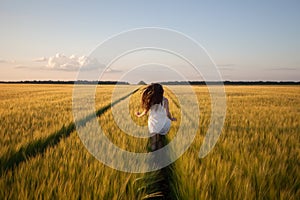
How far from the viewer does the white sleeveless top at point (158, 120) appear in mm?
4461

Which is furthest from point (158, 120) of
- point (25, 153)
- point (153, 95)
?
point (25, 153)

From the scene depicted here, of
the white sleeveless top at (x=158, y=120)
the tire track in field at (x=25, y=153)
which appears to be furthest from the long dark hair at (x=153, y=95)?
the tire track in field at (x=25, y=153)

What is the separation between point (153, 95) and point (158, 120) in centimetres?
43

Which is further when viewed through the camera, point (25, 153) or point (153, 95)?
point (153, 95)

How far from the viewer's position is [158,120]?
4508 millimetres

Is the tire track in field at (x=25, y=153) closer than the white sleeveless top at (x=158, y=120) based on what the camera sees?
Yes

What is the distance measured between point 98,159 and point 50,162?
21.7 inches

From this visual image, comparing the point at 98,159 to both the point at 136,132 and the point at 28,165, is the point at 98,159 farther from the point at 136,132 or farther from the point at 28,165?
the point at 136,132

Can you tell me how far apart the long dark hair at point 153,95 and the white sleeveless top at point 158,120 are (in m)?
0.11

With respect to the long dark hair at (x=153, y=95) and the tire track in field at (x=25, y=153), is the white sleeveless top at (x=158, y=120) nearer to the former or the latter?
the long dark hair at (x=153, y=95)

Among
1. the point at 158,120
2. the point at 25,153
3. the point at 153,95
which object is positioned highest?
the point at 153,95

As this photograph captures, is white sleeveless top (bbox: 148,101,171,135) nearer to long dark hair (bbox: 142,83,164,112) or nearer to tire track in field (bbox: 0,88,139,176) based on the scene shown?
long dark hair (bbox: 142,83,164,112)

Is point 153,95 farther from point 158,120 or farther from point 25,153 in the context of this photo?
point 25,153

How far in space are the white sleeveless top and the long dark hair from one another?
0.11 m
